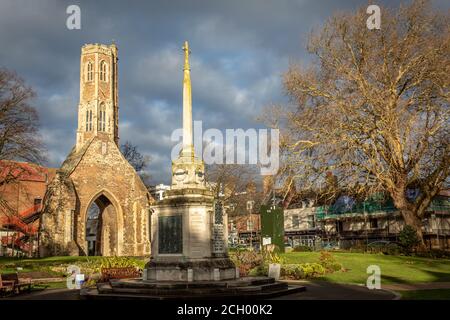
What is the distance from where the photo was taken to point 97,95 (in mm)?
51781

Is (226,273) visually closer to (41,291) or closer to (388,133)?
(41,291)

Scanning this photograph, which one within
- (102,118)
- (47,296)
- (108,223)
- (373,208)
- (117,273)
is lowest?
(47,296)

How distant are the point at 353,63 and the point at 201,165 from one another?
69.7 feet

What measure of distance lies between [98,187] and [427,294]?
36.5m

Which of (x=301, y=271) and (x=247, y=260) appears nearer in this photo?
(x=301, y=271)

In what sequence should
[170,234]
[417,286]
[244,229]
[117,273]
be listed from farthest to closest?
[244,229] → [117,273] → [417,286] → [170,234]

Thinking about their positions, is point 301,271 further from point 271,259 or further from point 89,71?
point 89,71

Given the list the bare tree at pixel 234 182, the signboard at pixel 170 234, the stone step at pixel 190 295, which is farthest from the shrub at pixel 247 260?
the bare tree at pixel 234 182

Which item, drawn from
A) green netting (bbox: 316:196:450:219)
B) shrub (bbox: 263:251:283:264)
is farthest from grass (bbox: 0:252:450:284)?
green netting (bbox: 316:196:450:219)

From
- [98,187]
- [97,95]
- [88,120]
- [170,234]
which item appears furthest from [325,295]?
[97,95]

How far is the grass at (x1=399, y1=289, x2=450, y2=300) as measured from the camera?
13048mm

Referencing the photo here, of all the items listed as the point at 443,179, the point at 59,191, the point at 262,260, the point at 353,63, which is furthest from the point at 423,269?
the point at 59,191

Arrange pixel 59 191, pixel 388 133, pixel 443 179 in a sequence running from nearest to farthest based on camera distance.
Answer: pixel 388 133, pixel 443 179, pixel 59 191
